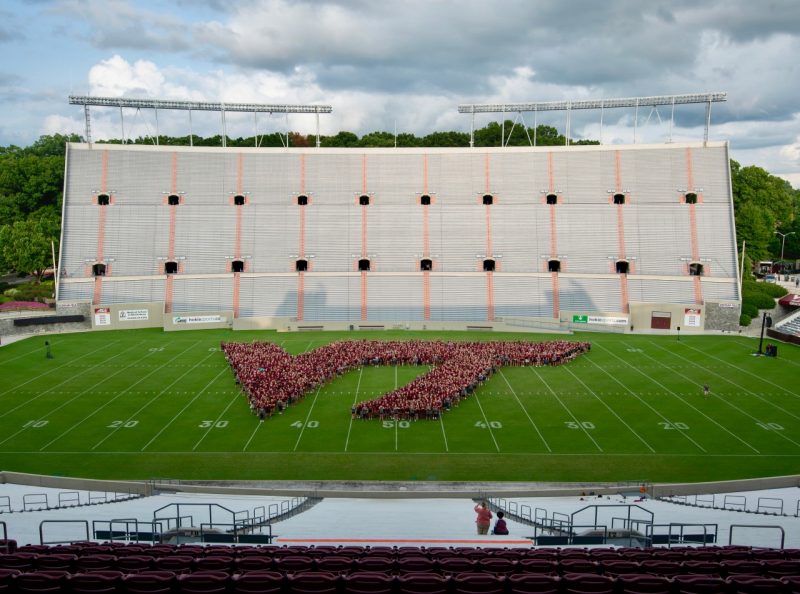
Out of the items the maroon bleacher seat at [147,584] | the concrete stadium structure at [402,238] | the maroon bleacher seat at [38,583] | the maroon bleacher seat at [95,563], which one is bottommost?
the maroon bleacher seat at [95,563]

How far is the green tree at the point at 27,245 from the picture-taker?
5116 cm

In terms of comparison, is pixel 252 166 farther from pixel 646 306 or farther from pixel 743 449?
pixel 743 449

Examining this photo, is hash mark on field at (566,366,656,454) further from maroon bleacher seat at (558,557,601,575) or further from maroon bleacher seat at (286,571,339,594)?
maroon bleacher seat at (286,571,339,594)

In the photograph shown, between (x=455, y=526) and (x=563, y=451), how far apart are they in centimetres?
834

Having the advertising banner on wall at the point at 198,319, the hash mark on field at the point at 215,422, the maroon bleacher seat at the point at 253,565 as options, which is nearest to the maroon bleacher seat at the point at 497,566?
the maroon bleacher seat at the point at 253,565

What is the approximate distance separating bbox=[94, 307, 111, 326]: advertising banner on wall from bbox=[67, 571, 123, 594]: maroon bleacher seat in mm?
37827

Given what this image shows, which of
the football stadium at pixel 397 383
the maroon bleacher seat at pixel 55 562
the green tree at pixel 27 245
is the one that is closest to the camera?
the maroon bleacher seat at pixel 55 562

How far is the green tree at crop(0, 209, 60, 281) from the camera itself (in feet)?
168

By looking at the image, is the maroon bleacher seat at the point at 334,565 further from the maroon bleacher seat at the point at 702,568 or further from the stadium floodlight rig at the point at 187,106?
the stadium floodlight rig at the point at 187,106

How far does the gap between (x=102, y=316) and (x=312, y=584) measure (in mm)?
38965

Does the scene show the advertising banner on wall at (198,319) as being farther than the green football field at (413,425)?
Yes

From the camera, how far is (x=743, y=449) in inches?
796

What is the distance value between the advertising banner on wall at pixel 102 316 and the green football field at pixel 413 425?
7588mm

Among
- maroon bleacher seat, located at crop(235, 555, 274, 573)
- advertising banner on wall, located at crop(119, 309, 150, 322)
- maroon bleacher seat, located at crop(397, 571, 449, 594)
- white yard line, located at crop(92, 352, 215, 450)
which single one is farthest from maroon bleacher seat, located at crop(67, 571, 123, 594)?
advertising banner on wall, located at crop(119, 309, 150, 322)
